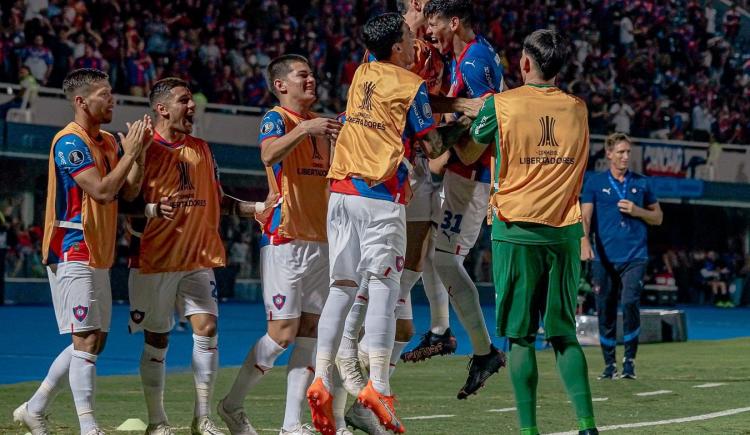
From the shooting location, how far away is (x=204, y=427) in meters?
8.29

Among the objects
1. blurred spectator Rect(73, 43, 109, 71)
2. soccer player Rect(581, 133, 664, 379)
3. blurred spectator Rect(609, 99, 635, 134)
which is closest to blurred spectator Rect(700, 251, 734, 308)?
blurred spectator Rect(609, 99, 635, 134)

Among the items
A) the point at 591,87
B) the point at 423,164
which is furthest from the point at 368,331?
the point at 591,87

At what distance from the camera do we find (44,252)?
825 cm

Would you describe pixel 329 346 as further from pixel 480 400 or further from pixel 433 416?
pixel 480 400

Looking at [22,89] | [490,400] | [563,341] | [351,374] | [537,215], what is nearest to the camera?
[537,215]

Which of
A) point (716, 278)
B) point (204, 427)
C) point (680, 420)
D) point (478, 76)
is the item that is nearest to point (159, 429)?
point (204, 427)

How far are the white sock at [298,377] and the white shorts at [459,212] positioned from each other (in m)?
1.27

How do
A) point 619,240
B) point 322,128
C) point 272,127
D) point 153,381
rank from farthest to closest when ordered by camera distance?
point 619,240
point 153,381
point 272,127
point 322,128

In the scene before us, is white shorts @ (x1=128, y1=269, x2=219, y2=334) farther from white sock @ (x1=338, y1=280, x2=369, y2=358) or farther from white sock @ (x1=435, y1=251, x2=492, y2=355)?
white sock @ (x1=435, y1=251, x2=492, y2=355)

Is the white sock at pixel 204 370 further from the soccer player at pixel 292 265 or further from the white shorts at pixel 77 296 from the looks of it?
the white shorts at pixel 77 296

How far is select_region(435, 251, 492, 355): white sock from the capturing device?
353 inches

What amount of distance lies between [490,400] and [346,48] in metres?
20.0

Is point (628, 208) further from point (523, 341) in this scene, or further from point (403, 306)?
point (523, 341)

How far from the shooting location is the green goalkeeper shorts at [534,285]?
286 inches
